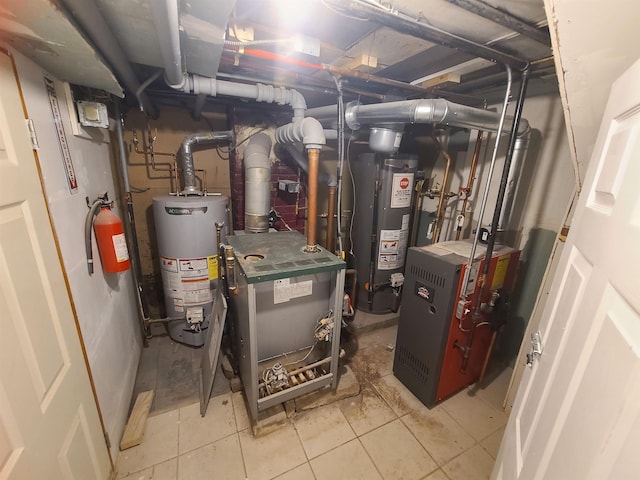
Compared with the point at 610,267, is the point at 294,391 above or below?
below

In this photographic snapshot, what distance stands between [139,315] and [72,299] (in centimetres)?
138

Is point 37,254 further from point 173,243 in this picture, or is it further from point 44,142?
point 173,243

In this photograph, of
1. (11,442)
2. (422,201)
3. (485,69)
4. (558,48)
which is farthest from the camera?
(422,201)

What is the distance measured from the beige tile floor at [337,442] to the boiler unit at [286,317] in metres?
0.20

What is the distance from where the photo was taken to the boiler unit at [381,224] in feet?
8.04

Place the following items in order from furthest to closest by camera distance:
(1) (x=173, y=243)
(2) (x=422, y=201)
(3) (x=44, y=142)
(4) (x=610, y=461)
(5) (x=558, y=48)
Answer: (2) (x=422, y=201) → (1) (x=173, y=243) → (3) (x=44, y=142) → (5) (x=558, y=48) → (4) (x=610, y=461)

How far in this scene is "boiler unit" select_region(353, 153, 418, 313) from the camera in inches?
96.4

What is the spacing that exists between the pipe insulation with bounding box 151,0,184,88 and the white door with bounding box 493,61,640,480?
1248 millimetres

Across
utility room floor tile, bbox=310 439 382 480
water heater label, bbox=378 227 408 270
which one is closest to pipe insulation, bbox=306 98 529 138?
water heater label, bbox=378 227 408 270

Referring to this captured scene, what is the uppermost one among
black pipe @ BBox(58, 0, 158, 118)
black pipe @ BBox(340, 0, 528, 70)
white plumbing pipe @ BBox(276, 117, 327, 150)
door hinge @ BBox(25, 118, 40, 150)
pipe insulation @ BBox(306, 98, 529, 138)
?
A: black pipe @ BBox(340, 0, 528, 70)

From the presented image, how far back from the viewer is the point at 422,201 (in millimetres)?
2971

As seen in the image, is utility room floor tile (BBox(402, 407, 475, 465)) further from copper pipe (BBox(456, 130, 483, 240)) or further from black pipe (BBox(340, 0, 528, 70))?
black pipe (BBox(340, 0, 528, 70))

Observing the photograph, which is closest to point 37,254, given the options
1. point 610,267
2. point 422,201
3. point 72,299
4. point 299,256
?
point 72,299

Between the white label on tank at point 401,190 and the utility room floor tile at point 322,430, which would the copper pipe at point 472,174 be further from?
the utility room floor tile at point 322,430
